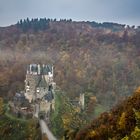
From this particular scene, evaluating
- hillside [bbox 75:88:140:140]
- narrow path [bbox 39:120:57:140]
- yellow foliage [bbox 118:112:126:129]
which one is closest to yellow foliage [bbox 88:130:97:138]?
hillside [bbox 75:88:140:140]

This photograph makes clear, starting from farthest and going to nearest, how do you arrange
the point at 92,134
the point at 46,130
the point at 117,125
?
the point at 46,130 < the point at 92,134 < the point at 117,125

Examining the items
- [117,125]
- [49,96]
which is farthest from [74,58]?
[117,125]

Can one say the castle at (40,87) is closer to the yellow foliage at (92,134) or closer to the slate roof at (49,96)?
the slate roof at (49,96)

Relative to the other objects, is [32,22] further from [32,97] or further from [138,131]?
[138,131]

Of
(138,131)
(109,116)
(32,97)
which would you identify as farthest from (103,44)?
(138,131)

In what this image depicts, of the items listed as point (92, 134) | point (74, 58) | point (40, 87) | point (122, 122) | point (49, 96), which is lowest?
point (74, 58)

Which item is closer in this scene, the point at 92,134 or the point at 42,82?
the point at 92,134

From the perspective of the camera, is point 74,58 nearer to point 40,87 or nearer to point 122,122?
point 40,87
